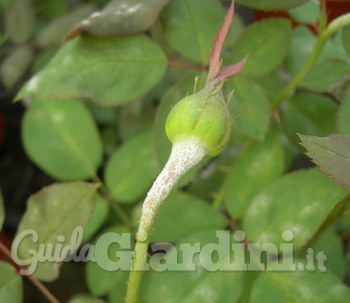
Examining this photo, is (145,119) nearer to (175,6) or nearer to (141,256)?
(175,6)

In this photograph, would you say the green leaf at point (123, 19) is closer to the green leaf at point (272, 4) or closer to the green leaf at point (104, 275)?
the green leaf at point (272, 4)

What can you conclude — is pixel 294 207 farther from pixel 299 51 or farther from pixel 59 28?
pixel 59 28

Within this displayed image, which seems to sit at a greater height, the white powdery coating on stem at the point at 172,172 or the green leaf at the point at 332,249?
the white powdery coating on stem at the point at 172,172

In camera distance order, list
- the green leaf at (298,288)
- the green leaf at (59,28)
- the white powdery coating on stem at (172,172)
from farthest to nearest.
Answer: the green leaf at (59,28), the green leaf at (298,288), the white powdery coating on stem at (172,172)

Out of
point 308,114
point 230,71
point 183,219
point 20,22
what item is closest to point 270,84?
point 308,114

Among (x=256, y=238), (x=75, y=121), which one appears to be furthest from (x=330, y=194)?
(x=75, y=121)

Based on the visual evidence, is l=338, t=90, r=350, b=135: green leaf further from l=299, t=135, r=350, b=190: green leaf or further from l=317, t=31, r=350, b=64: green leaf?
l=317, t=31, r=350, b=64: green leaf

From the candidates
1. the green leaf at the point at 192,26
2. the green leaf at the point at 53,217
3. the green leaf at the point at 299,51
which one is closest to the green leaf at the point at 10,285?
the green leaf at the point at 53,217
